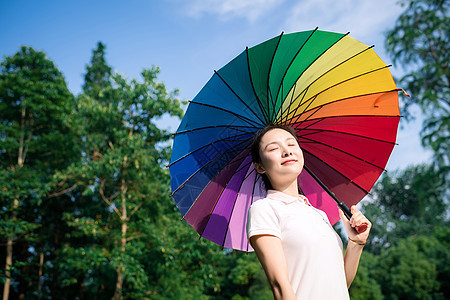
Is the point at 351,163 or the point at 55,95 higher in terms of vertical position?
the point at 55,95

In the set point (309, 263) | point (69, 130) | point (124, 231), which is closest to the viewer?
point (309, 263)

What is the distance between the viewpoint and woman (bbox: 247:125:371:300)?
5.94 feet

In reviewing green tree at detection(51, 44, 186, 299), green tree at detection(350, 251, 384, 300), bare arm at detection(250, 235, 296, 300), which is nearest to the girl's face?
bare arm at detection(250, 235, 296, 300)

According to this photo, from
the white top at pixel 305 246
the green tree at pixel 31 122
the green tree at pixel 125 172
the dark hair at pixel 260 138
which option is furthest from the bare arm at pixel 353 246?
the green tree at pixel 31 122

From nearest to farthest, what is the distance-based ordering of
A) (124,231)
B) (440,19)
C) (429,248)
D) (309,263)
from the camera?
(309,263) < (124,231) < (440,19) < (429,248)

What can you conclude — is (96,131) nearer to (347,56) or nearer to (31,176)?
(31,176)

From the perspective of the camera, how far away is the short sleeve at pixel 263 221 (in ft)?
6.17

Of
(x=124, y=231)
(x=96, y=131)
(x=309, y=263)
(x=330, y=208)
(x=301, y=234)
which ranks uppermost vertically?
(x=96, y=131)

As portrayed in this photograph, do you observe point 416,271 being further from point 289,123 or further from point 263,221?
point 263,221

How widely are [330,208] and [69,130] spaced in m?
16.6

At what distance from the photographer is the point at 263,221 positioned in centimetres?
192

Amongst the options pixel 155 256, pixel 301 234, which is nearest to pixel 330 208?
pixel 301 234

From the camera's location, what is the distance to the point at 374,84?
2.52m

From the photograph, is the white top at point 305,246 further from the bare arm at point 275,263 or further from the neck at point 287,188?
the neck at point 287,188
